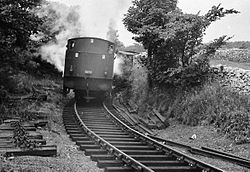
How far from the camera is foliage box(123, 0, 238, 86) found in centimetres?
1218

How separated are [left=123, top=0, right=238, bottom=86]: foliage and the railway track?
11.6 feet

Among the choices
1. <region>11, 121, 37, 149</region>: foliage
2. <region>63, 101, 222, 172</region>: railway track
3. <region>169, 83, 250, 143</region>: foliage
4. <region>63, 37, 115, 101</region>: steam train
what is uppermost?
<region>63, 37, 115, 101</region>: steam train

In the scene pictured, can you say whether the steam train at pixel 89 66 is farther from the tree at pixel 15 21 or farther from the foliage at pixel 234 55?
the foliage at pixel 234 55

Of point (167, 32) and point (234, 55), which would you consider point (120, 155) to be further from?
point (234, 55)

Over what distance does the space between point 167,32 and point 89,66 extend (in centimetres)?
575

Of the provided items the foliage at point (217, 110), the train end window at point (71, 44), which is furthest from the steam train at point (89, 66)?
the foliage at point (217, 110)

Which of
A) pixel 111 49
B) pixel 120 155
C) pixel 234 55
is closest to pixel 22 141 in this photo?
pixel 120 155

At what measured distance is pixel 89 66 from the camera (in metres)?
16.7

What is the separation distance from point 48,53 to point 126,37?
8.34 meters

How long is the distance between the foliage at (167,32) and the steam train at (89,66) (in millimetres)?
2381

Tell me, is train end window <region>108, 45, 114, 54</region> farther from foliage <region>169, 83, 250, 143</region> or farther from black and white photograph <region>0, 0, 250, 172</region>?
foliage <region>169, 83, 250, 143</region>

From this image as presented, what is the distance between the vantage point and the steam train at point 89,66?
1666cm

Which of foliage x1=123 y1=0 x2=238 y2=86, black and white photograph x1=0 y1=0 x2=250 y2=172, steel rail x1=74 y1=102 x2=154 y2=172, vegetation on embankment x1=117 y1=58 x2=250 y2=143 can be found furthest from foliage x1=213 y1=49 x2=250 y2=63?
steel rail x1=74 y1=102 x2=154 y2=172

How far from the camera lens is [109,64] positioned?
1700cm
